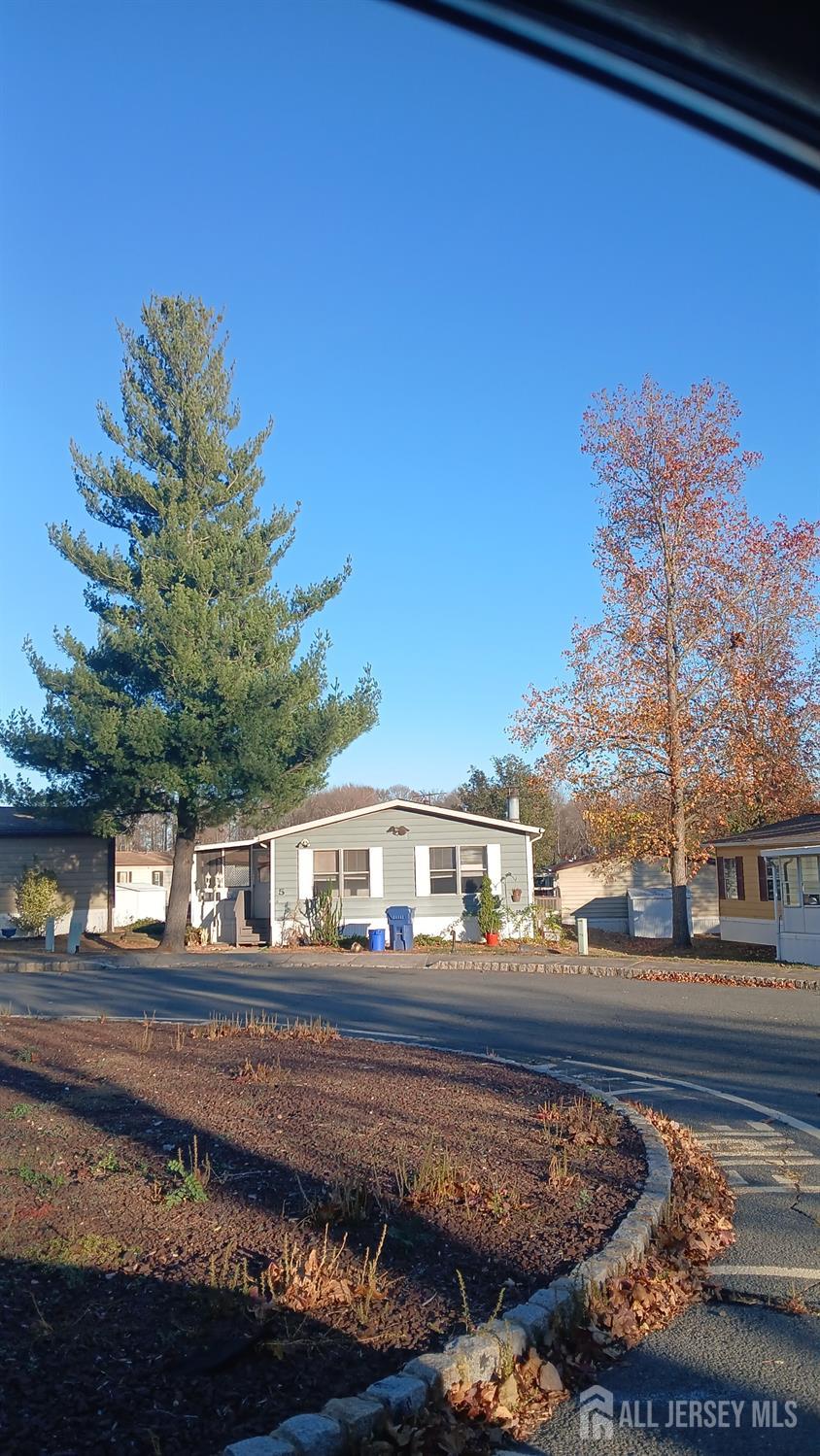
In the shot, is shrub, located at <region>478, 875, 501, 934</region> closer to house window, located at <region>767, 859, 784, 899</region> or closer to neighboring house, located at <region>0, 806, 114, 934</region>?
house window, located at <region>767, 859, 784, 899</region>

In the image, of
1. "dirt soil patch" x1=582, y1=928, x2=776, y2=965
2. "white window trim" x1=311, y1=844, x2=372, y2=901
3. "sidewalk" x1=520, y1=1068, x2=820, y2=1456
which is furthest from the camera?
"white window trim" x1=311, y1=844, x2=372, y2=901

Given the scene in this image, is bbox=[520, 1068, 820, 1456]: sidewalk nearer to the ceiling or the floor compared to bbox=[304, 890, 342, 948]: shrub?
nearer to the floor

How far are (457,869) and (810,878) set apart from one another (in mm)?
9316

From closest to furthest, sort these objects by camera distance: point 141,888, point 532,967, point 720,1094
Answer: point 720,1094, point 532,967, point 141,888

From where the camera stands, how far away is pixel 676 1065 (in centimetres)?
1166

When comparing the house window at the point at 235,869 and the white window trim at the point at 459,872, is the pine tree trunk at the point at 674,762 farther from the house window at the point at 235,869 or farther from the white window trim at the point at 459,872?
the house window at the point at 235,869

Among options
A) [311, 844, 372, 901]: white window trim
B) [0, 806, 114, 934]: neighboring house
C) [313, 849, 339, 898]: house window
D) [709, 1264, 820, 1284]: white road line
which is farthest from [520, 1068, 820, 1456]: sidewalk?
[0, 806, 114, 934]: neighboring house

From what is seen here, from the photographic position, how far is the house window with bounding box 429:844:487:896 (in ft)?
103

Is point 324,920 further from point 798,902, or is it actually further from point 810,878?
point 810,878

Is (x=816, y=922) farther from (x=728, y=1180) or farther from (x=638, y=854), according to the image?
(x=728, y=1180)

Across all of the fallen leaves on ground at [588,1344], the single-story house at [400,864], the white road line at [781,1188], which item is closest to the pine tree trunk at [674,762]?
the single-story house at [400,864]

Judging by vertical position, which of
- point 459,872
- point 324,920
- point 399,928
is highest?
point 459,872

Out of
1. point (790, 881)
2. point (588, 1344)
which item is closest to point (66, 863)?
point (790, 881)

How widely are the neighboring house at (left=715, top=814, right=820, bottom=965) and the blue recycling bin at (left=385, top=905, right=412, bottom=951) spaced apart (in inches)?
360
